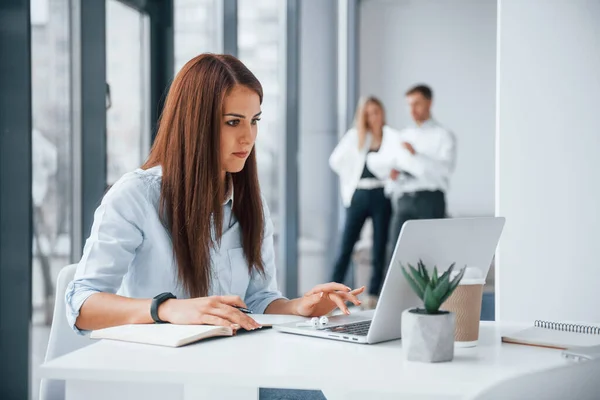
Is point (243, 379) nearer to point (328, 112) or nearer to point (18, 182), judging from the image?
point (18, 182)

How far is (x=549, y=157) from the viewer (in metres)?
2.37

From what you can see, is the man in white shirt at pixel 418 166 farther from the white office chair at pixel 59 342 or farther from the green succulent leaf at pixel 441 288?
the green succulent leaf at pixel 441 288

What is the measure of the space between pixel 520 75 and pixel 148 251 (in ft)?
4.45

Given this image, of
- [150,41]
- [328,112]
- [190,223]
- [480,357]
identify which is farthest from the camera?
[328,112]

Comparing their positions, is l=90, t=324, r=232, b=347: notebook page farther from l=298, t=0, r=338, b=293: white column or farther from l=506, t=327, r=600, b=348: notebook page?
l=298, t=0, r=338, b=293: white column

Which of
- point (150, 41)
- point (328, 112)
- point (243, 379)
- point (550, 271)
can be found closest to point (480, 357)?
point (243, 379)

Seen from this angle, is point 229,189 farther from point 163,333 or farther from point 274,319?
point 163,333

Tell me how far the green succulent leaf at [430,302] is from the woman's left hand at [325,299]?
39 centimetres

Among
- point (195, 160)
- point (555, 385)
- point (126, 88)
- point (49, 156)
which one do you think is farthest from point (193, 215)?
point (126, 88)

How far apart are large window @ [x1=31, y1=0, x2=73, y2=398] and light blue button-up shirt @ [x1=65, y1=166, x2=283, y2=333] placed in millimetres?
948

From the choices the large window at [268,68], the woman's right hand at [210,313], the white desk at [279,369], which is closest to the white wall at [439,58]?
the large window at [268,68]

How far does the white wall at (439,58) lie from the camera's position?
6.99 meters

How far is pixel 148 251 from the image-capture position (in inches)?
67.0

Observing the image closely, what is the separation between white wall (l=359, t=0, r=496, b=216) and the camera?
6988mm
